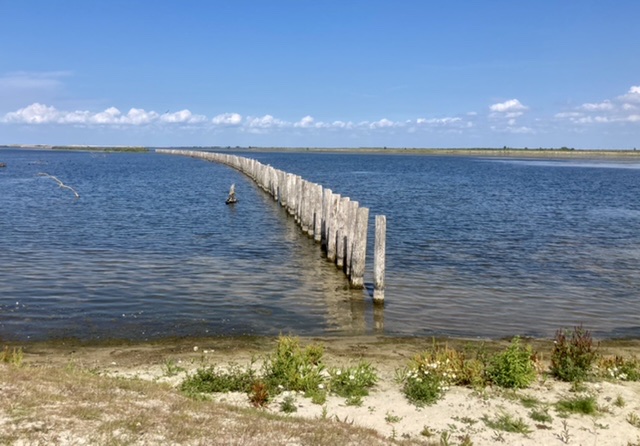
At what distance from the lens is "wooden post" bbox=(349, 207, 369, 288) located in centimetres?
1563

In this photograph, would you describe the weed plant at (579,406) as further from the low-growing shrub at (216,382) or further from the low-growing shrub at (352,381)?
the low-growing shrub at (216,382)

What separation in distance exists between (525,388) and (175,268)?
1174 cm

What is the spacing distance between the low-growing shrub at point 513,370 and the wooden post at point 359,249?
6.87 metres

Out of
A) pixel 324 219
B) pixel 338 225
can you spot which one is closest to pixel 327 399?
pixel 338 225

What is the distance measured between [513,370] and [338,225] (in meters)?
10.1

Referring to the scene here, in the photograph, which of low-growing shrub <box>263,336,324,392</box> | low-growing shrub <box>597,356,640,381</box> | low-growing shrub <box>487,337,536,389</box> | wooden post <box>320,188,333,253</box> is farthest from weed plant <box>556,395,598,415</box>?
wooden post <box>320,188,333,253</box>

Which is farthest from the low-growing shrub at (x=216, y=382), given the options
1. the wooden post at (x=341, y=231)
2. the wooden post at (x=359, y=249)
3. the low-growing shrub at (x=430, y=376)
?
the wooden post at (x=341, y=231)

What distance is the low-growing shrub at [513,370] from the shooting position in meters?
8.73

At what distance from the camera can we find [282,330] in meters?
12.3

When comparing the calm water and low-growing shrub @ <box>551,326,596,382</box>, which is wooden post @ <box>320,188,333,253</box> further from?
low-growing shrub @ <box>551,326,596,382</box>

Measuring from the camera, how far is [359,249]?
51.4ft

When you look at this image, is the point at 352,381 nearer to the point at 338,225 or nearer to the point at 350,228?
the point at 350,228

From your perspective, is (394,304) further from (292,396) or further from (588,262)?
(588,262)

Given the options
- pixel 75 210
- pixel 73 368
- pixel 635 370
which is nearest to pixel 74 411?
pixel 73 368
